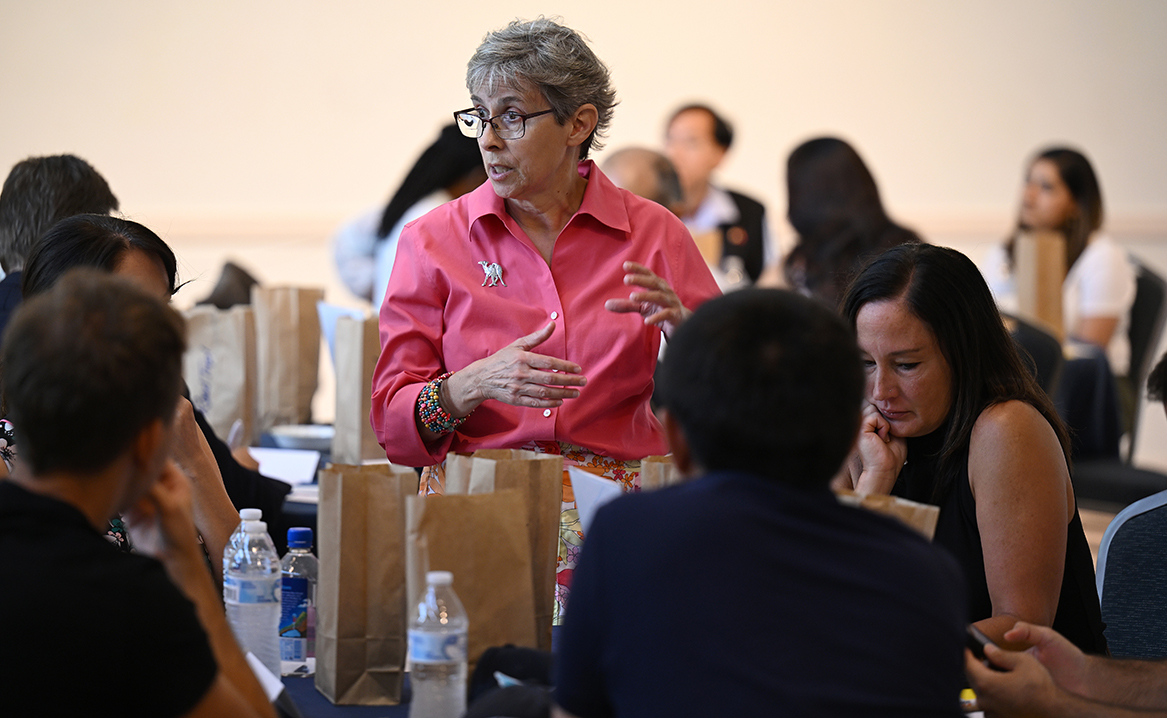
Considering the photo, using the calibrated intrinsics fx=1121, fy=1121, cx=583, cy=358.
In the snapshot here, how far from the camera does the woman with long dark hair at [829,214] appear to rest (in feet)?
14.2

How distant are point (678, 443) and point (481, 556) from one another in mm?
367

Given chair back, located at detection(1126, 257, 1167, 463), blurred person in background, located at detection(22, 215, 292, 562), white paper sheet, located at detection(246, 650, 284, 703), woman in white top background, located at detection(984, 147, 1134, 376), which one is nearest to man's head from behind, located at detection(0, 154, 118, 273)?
blurred person in background, located at detection(22, 215, 292, 562)

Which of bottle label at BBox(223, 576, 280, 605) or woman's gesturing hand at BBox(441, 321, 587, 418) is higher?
woman's gesturing hand at BBox(441, 321, 587, 418)

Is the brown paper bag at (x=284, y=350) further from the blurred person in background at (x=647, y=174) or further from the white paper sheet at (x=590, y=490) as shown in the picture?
the white paper sheet at (x=590, y=490)

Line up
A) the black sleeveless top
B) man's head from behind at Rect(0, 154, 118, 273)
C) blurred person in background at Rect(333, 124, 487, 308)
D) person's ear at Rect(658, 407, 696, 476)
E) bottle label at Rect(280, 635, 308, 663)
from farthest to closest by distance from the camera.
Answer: blurred person in background at Rect(333, 124, 487, 308)
man's head from behind at Rect(0, 154, 118, 273)
the black sleeveless top
bottle label at Rect(280, 635, 308, 663)
person's ear at Rect(658, 407, 696, 476)

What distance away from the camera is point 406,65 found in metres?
6.61

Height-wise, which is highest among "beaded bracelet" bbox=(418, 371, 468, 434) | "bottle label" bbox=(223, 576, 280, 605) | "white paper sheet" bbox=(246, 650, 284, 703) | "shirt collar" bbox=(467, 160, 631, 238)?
"shirt collar" bbox=(467, 160, 631, 238)

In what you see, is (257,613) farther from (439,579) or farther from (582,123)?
(582,123)

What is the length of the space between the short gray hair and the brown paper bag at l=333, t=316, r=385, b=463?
1002 millimetres

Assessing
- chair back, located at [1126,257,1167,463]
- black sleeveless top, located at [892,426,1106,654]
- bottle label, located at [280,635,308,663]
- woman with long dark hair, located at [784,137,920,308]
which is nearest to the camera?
bottle label, located at [280,635,308,663]

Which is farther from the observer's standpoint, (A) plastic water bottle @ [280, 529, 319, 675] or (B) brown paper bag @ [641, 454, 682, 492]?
(A) plastic water bottle @ [280, 529, 319, 675]

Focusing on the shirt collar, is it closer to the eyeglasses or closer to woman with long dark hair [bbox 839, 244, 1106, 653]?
the eyeglasses

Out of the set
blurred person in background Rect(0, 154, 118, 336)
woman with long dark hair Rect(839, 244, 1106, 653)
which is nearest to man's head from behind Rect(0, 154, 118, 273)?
blurred person in background Rect(0, 154, 118, 336)

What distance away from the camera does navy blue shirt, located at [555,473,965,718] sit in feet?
3.07
